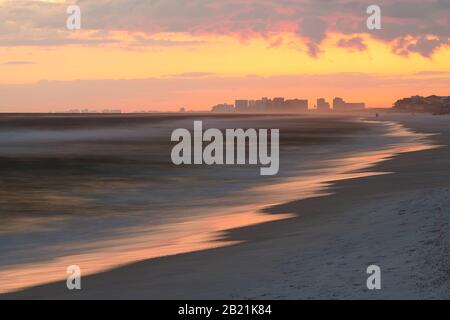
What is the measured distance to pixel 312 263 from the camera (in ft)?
40.5

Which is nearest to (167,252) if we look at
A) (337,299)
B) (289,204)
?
(337,299)

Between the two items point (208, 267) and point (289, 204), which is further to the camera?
point (289, 204)

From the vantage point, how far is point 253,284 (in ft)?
36.8

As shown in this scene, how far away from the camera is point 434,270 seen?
1097 centimetres

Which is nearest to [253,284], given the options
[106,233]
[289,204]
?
[106,233]

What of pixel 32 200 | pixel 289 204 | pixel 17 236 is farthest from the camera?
pixel 32 200

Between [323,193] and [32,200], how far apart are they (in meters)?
11.3

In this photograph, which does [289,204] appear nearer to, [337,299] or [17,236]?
[17,236]

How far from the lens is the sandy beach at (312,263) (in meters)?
10.6

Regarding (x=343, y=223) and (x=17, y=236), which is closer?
(x=343, y=223)

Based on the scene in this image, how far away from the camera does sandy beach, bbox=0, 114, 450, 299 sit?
10.6 meters

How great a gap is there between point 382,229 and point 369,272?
3.71 meters

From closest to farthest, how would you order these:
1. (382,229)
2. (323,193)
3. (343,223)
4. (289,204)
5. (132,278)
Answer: (132,278), (382,229), (343,223), (289,204), (323,193)
